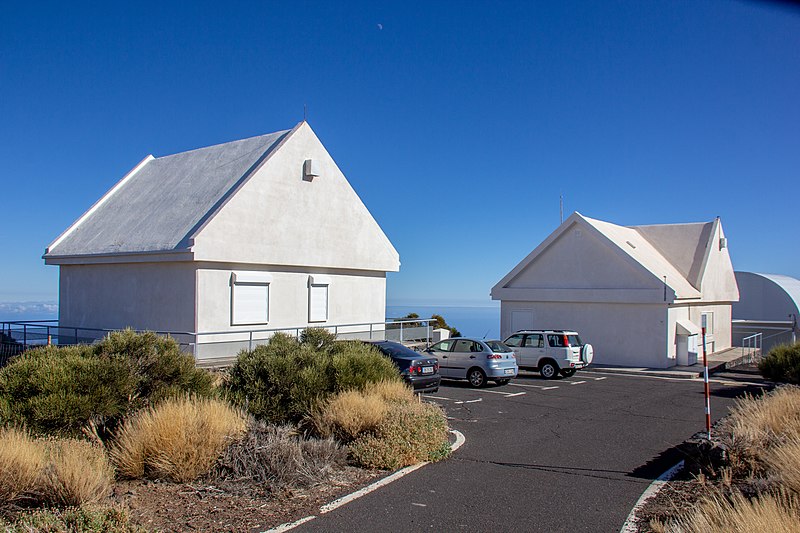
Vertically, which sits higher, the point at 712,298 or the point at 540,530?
the point at 712,298

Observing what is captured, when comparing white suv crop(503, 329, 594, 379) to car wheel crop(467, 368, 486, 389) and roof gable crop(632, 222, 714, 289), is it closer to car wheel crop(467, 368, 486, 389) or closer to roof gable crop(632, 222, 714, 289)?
car wheel crop(467, 368, 486, 389)

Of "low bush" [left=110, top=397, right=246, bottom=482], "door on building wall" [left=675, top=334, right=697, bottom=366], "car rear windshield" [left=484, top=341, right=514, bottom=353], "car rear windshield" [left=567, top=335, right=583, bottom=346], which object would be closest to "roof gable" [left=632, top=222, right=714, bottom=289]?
"door on building wall" [left=675, top=334, right=697, bottom=366]

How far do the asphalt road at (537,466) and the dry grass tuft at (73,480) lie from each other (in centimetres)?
222

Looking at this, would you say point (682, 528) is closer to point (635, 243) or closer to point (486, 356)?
point (486, 356)

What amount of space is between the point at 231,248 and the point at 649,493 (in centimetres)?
1577

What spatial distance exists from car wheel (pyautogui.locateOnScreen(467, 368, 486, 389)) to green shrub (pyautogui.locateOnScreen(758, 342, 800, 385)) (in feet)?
33.7

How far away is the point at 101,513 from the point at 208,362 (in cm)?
1285

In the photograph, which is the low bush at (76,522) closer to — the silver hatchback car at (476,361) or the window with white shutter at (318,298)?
the silver hatchback car at (476,361)

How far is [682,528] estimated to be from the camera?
6273 mm

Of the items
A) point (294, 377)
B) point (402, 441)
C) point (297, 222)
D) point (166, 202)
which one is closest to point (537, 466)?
point (402, 441)

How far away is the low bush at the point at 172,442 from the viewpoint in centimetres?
838

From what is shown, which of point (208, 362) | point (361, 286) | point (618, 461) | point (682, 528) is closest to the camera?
point (682, 528)

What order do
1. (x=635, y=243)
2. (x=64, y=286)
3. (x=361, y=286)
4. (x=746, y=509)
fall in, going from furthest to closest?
(x=635, y=243) < (x=361, y=286) < (x=64, y=286) < (x=746, y=509)

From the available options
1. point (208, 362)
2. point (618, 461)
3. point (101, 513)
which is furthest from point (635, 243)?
point (101, 513)
